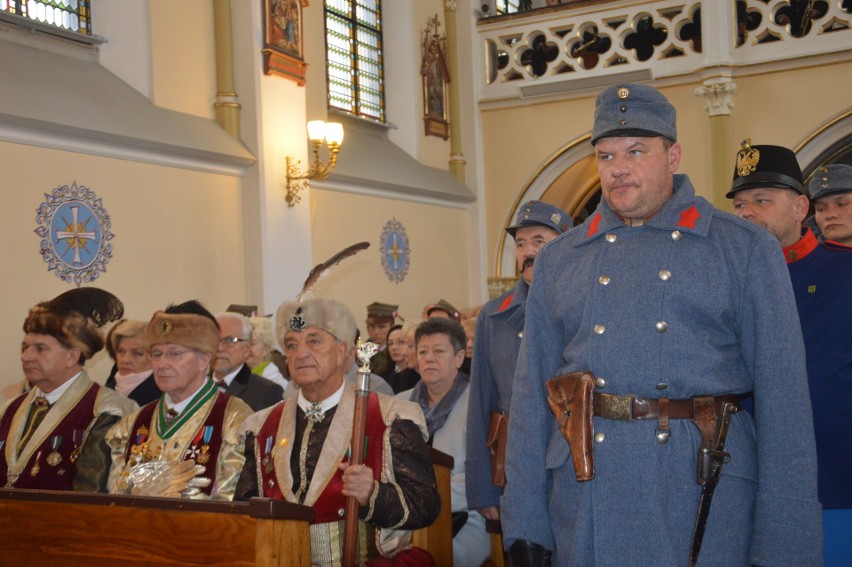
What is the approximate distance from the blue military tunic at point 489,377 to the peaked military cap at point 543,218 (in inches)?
9.4

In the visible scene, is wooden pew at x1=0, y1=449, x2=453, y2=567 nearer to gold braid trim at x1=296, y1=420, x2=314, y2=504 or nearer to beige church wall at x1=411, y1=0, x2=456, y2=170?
gold braid trim at x1=296, y1=420, x2=314, y2=504

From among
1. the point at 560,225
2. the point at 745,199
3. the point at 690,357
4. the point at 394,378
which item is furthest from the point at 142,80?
the point at 690,357

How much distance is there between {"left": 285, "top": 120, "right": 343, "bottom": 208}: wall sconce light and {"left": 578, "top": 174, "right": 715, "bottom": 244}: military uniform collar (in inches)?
289

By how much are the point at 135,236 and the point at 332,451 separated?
16.0ft

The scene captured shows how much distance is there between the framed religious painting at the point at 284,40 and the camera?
946 centimetres

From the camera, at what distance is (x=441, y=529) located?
4.05m

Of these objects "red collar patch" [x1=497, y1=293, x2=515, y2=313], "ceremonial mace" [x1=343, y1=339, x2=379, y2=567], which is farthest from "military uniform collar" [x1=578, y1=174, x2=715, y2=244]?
"red collar patch" [x1=497, y1=293, x2=515, y2=313]

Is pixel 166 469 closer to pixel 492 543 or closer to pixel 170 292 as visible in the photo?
pixel 492 543

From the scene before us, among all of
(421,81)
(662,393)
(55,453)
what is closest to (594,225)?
(662,393)

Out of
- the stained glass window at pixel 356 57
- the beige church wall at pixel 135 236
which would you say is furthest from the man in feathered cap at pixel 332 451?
the stained glass window at pixel 356 57

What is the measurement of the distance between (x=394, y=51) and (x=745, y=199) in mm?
9853

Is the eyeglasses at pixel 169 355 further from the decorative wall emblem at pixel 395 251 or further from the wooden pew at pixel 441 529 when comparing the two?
the decorative wall emblem at pixel 395 251

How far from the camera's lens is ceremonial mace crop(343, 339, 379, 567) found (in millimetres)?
3488

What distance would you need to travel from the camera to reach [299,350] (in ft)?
12.6
